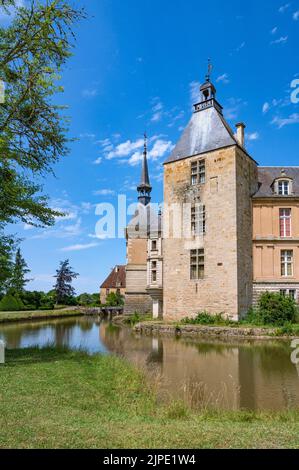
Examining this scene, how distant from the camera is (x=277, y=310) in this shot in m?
18.4

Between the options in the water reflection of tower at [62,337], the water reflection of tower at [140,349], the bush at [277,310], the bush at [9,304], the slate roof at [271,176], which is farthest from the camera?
the bush at [9,304]

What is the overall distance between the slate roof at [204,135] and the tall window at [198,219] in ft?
11.0

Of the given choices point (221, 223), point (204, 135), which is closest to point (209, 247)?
point (221, 223)

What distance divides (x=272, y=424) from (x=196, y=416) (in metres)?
1.18

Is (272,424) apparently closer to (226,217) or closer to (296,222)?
(226,217)

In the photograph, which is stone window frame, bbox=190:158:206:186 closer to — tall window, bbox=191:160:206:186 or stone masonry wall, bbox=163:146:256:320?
tall window, bbox=191:160:206:186

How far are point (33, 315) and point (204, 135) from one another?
23.5 m

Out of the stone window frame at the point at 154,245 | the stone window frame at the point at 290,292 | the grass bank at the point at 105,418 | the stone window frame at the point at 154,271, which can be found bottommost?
the grass bank at the point at 105,418

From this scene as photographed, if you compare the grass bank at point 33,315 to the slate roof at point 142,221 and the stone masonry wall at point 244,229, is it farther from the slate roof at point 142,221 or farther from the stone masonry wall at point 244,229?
the stone masonry wall at point 244,229

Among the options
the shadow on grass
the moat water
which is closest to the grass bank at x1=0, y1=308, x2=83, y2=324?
the moat water

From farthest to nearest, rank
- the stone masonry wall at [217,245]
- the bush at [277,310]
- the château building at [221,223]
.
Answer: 1. the château building at [221,223]
2. the stone masonry wall at [217,245]
3. the bush at [277,310]

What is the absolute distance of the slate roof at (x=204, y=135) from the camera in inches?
846

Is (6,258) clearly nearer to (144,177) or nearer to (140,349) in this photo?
(140,349)

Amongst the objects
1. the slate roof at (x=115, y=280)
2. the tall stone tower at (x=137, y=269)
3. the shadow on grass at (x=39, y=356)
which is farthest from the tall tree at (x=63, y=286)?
the shadow on grass at (x=39, y=356)
